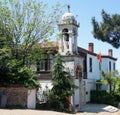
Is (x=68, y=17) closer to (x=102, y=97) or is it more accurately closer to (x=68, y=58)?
(x=68, y=58)

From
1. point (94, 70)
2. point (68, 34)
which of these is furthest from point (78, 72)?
point (94, 70)

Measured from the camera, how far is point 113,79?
134 ft

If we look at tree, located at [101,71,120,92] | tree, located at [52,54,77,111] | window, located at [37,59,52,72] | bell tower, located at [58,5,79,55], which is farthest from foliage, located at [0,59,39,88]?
tree, located at [101,71,120,92]

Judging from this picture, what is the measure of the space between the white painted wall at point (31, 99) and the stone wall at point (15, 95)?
14.6 inches

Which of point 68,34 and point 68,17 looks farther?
point 68,34

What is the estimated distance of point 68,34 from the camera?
116ft

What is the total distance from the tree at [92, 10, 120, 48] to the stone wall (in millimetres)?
7756

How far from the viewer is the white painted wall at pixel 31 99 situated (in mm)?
27725

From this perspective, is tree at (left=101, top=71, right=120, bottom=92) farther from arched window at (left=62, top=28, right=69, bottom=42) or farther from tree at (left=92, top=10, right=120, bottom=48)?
tree at (left=92, top=10, right=120, bottom=48)

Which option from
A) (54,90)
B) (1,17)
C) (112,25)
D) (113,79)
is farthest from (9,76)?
(113,79)

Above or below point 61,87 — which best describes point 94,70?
above

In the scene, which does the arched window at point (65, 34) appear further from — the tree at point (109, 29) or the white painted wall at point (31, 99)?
the white painted wall at point (31, 99)

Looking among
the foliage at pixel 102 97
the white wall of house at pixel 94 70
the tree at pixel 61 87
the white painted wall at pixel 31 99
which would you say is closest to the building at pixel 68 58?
the tree at pixel 61 87

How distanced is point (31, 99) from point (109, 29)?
8451 millimetres
